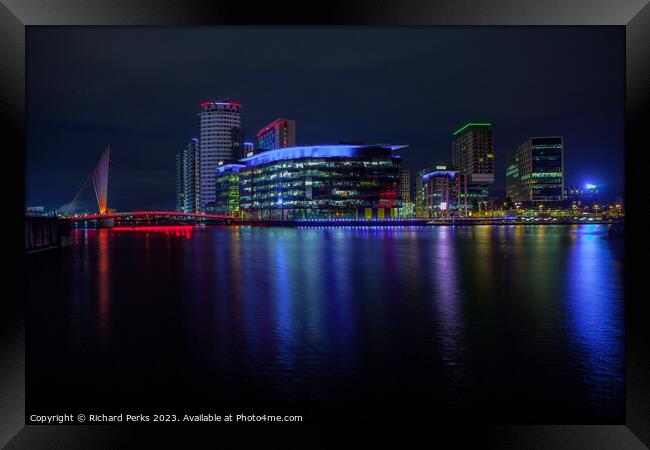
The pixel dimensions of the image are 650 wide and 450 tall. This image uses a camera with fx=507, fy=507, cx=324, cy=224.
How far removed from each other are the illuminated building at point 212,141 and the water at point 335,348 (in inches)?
5417

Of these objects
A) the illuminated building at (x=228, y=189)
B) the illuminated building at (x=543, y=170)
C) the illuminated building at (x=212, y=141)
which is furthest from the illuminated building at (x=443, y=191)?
the illuminated building at (x=212, y=141)

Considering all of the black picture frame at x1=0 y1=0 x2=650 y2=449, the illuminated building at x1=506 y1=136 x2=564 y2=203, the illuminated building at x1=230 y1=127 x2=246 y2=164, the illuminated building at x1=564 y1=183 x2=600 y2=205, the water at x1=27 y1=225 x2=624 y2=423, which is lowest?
the water at x1=27 y1=225 x2=624 y2=423

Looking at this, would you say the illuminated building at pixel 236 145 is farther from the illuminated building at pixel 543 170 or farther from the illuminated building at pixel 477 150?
the illuminated building at pixel 543 170

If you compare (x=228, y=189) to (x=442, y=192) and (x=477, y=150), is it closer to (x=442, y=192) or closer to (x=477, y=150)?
(x=442, y=192)

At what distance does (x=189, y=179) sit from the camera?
550ft

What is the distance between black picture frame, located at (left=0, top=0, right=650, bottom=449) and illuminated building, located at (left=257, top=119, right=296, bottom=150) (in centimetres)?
13146

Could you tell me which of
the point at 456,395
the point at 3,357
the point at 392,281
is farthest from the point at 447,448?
the point at 392,281

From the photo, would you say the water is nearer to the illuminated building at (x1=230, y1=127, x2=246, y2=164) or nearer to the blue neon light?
the blue neon light

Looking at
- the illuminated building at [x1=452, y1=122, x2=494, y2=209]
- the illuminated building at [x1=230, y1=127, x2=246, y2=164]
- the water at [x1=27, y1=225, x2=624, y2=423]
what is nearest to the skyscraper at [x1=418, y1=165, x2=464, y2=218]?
the illuminated building at [x1=452, y1=122, x2=494, y2=209]

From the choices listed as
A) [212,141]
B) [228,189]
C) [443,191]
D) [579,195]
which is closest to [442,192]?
[443,191]

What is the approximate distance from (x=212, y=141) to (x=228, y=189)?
3030cm

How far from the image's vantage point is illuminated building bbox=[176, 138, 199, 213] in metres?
162

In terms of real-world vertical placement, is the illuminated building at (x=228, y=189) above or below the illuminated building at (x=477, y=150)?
below
